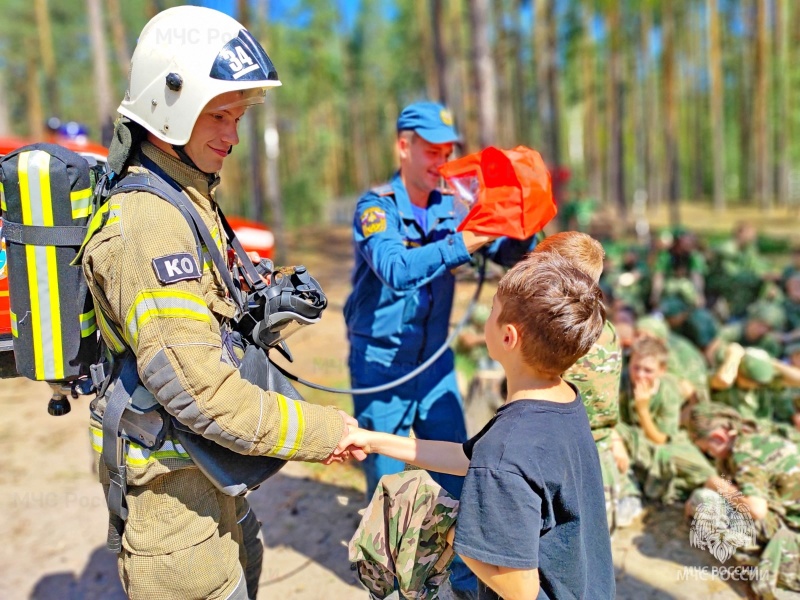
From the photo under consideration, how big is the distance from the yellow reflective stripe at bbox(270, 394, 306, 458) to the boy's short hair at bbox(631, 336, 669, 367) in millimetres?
2954

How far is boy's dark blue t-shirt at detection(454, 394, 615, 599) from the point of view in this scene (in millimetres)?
1658

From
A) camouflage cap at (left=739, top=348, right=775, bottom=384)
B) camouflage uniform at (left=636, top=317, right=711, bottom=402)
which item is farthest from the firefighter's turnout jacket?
camouflage uniform at (left=636, top=317, right=711, bottom=402)

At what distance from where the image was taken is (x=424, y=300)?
3203mm

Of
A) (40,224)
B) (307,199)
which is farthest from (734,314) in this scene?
(307,199)

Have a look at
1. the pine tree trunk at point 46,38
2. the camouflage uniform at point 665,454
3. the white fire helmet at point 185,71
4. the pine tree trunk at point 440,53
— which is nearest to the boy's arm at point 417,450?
the white fire helmet at point 185,71

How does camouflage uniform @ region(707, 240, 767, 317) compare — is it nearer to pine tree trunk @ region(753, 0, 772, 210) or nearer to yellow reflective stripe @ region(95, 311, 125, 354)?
yellow reflective stripe @ region(95, 311, 125, 354)

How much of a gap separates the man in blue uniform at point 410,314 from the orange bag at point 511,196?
14.0 inches

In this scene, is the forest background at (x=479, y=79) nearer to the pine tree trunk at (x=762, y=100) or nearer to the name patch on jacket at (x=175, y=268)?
the pine tree trunk at (x=762, y=100)

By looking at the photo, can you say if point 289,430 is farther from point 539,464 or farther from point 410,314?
point 410,314

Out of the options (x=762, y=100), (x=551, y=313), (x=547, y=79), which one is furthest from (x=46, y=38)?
(x=551, y=313)

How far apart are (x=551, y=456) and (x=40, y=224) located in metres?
1.64

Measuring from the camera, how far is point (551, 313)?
176 centimetres

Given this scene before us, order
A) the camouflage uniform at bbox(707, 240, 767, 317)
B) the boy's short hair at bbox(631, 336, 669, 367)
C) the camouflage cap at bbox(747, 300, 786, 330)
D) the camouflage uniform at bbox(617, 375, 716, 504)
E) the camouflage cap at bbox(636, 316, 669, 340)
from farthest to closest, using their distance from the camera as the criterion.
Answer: the camouflage uniform at bbox(707, 240, 767, 317)
the camouflage cap at bbox(747, 300, 786, 330)
the camouflage cap at bbox(636, 316, 669, 340)
the boy's short hair at bbox(631, 336, 669, 367)
the camouflage uniform at bbox(617, 375, 716, 504)

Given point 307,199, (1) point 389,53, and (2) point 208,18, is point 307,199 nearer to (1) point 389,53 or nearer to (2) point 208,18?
(1) point 389,53
